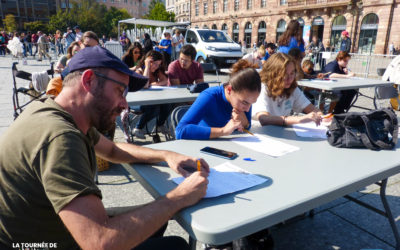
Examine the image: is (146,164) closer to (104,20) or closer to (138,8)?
(104,20)

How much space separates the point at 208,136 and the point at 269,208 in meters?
0.91

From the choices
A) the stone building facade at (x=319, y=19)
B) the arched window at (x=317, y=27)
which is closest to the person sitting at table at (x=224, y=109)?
the stone building facade at (x=319, y=19)

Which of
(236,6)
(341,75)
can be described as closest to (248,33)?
(236,6)

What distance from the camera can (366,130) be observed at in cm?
187

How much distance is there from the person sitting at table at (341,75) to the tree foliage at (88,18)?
173ft

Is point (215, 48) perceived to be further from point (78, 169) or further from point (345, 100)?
point (78, 169)

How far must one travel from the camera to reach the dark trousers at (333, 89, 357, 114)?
586 centimetres

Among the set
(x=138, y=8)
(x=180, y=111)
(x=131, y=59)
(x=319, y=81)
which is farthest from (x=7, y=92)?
(x=138, y=8)

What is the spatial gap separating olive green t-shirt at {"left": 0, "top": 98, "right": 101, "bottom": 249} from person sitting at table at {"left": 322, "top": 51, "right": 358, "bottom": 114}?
5.62m

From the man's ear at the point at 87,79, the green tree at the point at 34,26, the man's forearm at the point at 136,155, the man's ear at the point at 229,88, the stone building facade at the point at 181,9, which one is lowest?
the man's forearm at the point at 136,155

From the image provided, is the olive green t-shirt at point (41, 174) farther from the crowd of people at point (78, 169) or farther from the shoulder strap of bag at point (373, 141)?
the shoulder strap of bag at point (373, 141)

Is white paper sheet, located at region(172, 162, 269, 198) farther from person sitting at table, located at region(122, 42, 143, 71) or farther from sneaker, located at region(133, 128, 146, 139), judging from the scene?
person sitting at table, located at region(122, 42, 143, 71)

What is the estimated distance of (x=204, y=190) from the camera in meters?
1.17

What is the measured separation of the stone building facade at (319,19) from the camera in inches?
938
